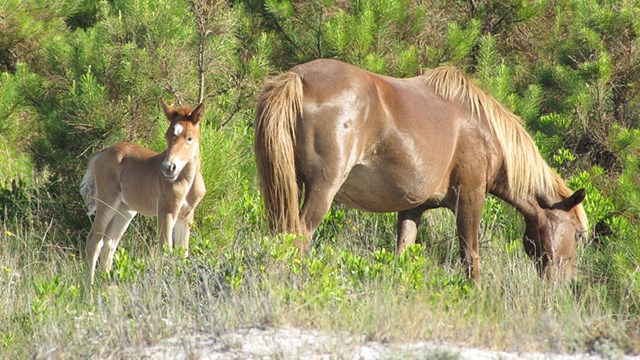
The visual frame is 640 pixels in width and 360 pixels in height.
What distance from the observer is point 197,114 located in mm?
7320

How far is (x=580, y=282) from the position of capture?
7516mm

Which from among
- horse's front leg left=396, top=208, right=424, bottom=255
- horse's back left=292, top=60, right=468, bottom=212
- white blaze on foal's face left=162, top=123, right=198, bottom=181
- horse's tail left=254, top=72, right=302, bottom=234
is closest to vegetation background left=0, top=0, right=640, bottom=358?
horse's front leg left=396, top=208, right=424, bottom=255

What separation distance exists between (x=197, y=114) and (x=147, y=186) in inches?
38.1

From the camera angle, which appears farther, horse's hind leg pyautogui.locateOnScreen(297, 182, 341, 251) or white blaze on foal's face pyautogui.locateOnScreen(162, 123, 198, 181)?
white blaze on foal's face pyautogui.locateOnScreen(162, 123, 198, 181)

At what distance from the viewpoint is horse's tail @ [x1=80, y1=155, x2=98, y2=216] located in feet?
26.8

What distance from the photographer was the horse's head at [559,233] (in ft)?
25.5

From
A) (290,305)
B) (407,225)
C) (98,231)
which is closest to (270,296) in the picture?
(290,305)

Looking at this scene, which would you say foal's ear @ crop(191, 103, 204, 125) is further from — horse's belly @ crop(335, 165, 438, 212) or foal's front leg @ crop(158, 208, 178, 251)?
horse's belly @ crop(335, 165, 438, 212)

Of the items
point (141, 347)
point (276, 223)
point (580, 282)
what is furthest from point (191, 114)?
point (580, 282)

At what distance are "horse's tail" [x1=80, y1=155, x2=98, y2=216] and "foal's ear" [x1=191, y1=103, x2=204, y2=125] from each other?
132 centimetres

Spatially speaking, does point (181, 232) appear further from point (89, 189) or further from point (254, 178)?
point (254, 178)

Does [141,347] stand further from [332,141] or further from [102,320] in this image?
[332,141]

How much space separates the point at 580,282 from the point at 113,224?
4186mm

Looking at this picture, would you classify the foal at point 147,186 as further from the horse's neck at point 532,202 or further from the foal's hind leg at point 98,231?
the horse's neck at point 532,202
